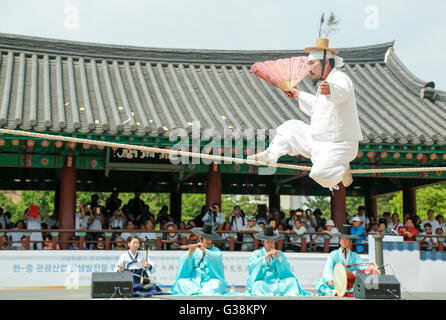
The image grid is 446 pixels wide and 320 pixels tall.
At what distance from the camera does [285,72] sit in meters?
4.86

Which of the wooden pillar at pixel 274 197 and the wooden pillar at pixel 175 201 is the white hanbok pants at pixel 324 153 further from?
the wooden pillar at pixel 274 197

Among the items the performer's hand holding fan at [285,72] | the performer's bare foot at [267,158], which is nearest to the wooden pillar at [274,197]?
the performer's bare foot at [267,158]

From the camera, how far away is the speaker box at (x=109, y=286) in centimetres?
564

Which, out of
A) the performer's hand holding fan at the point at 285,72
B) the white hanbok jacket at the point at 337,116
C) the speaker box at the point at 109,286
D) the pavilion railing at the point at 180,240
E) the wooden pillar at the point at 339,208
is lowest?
the speaker box at the point at 109,286

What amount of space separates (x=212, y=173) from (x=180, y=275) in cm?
279

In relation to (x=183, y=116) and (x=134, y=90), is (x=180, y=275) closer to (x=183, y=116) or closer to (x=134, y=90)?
(x=183, y=116)

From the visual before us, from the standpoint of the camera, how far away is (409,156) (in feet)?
34.5

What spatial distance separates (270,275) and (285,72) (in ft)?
12.6

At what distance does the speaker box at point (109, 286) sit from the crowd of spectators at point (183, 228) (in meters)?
3.58

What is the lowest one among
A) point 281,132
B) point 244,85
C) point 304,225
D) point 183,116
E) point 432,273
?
point 432,273

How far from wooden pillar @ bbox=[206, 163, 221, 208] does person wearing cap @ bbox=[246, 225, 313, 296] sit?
7.98 ft

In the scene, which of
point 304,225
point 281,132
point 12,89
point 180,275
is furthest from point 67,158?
point 281,132

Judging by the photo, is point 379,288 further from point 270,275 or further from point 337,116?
point 337,116

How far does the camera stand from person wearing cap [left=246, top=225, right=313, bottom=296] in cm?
782
